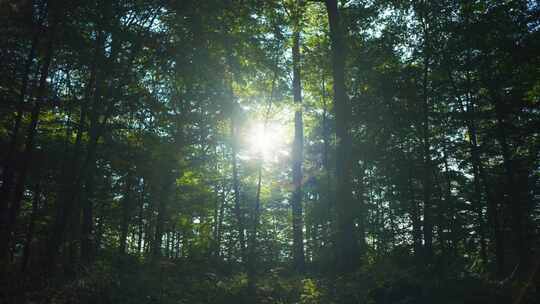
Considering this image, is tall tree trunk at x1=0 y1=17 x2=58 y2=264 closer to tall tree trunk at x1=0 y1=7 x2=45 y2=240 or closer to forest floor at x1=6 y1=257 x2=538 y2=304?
tall tree trunk at x1=0 y1=7 x2=45 y2=240

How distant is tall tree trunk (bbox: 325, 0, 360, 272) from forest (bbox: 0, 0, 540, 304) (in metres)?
0.05

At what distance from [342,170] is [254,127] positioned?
4.16 m

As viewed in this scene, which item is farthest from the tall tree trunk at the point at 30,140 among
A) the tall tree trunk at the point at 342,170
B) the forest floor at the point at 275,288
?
the tall tree trunk at the point at 342,170

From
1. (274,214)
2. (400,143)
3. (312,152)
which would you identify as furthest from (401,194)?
(274,214)

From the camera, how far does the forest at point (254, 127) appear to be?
10.2 metres

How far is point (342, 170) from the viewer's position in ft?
41.7

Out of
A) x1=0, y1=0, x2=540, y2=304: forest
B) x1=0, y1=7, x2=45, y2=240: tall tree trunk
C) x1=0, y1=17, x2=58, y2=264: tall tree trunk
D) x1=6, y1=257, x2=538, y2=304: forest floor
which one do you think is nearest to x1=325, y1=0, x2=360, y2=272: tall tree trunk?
x1=0, y1=0, x2=540, y2=304: forest

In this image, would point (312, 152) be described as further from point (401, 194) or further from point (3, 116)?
point (3, 116)

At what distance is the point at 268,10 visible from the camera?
12.6 metres

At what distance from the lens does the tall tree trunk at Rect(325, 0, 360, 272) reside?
11961 mm

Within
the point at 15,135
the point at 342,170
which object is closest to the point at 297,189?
the point at 342,170

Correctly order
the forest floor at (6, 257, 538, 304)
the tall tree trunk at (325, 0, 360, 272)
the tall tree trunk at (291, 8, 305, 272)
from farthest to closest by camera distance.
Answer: the tall tree trunk at (291, 8, 305, 272) → the tall tree trunk at (325, 0, 360, 272) → the forest floor at (6, 257, 538, 304)

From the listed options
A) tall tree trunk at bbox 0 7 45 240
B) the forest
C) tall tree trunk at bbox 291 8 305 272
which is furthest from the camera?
tall tree trunk at bbox 291 8 305 272

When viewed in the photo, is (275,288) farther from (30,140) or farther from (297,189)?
(30,140)
